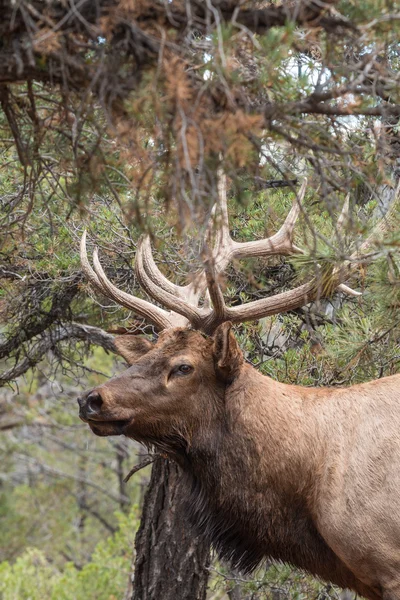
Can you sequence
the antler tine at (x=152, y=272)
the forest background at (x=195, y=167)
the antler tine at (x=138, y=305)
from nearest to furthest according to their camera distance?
the forest background at (x=195, y=167)
the antler tine at (x=138, y=305)
the antler tine at (x=152, y=272)

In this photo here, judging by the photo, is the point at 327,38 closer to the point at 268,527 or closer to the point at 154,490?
the point at 268,527

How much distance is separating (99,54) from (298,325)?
159 inches

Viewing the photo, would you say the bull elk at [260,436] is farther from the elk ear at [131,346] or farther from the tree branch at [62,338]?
the tree branch at [62,338]

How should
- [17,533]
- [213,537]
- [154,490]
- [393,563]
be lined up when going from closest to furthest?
[393,563] < [213,537] < [154,490] < [17,533]

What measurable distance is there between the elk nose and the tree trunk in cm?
211

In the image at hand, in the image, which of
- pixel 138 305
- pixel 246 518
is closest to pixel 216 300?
pixel 138 305

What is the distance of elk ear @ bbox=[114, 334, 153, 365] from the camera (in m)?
5.57

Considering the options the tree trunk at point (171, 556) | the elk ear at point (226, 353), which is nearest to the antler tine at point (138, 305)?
the elk ear at point (226, 353)

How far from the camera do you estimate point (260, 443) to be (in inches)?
206

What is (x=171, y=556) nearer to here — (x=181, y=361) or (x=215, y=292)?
(x=181, y=361)

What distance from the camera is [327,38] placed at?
3.28 meters

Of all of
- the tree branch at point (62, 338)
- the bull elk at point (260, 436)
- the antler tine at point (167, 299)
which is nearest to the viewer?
the bull elk at point (260, 436)

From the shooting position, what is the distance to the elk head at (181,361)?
5.10m

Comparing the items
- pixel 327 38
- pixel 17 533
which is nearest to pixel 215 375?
pixel 327 38
